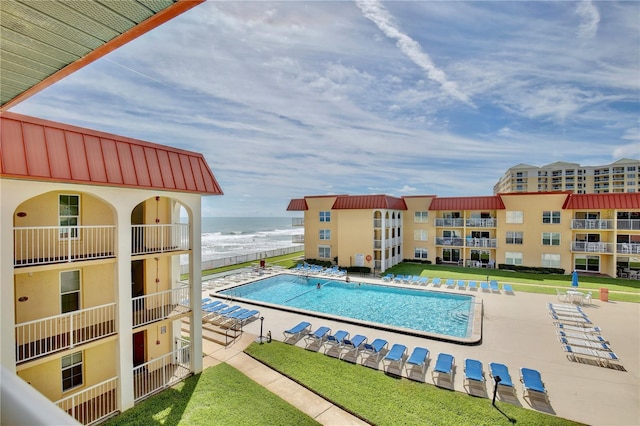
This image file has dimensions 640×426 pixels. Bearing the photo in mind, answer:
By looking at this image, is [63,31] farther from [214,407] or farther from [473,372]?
[473,372]

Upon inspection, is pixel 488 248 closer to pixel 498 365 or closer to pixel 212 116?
pixel 498 365

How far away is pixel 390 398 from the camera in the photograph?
1031 centimetres

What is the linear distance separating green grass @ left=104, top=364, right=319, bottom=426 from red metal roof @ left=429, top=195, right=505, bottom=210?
30.2 meters

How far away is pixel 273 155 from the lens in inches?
2100

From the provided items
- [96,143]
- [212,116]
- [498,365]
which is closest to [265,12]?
[96,143]

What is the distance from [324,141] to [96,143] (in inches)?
1292

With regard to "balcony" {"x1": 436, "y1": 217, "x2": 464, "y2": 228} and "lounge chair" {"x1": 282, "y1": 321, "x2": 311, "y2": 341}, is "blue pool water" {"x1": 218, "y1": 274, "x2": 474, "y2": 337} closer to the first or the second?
"lounge chair" {"x1": 282, "y1": 321, "x2": 311, "y2": 341}

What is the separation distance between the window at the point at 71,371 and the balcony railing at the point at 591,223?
38450 mm

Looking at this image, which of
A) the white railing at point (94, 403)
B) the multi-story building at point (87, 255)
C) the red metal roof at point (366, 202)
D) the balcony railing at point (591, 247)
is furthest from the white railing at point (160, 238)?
the balcony railing at point (591, 247)

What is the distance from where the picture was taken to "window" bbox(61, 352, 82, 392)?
32.0 ft

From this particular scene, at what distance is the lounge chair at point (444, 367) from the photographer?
1160cm

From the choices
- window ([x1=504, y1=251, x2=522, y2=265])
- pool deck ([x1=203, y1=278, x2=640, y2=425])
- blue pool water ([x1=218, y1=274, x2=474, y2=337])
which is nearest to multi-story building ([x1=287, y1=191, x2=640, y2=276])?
window ([x1=504, y1=251, x2=522, y2=265])

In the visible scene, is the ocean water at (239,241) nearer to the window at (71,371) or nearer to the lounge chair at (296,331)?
the lounge chair at (296,331)

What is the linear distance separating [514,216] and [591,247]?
269 inches
